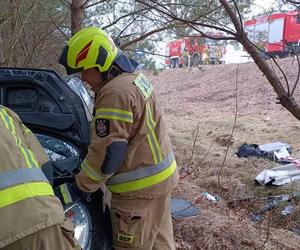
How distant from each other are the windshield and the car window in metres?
0.29

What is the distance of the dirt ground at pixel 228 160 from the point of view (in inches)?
160

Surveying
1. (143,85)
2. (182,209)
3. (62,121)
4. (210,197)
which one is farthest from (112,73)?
(210,197)

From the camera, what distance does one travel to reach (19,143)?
1.39 metres

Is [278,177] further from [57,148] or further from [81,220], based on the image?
[81,220]

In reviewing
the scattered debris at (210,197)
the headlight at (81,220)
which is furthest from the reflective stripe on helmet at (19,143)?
the scattered debris at (210,197)

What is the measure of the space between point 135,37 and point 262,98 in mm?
13266

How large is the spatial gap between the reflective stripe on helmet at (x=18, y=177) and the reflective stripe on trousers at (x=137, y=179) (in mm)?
1207

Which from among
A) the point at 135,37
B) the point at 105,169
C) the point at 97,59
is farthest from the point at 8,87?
the point at 135,37

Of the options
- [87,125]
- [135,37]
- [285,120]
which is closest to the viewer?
[87,125]

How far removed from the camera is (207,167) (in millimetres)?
7469

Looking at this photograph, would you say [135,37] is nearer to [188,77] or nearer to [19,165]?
[19,165]

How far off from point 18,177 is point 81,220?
1041 millimetres

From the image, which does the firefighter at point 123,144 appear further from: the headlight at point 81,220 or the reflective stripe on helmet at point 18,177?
the reflective stripe on helmet at point 18,177

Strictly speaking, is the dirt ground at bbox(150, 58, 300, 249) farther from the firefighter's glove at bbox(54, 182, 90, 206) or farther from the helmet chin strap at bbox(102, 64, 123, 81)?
the helmet chin strap at bbox(102, 64, 123, 81)
